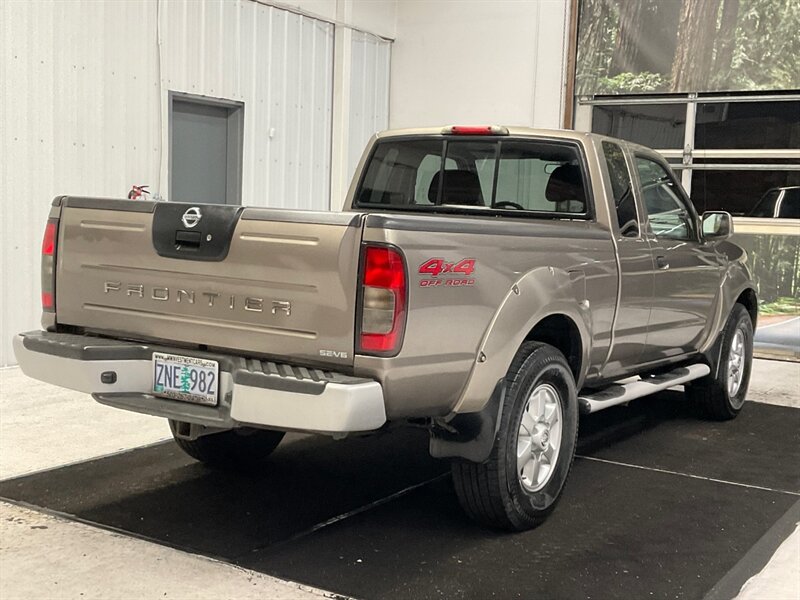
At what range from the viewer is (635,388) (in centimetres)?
512

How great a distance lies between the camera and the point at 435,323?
3.41 metres

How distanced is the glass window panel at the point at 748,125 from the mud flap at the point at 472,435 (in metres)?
8.06

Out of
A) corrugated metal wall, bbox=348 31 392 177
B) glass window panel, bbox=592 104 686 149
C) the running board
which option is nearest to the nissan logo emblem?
the running board

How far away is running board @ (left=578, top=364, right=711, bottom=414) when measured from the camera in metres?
4.55

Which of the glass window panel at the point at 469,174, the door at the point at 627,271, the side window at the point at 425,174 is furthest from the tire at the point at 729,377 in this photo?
the side window at the point at 425,174

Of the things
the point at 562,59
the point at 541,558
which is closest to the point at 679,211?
the point at 541,558

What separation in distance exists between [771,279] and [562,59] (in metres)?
3.79

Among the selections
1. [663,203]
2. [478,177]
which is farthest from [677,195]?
[478,177]

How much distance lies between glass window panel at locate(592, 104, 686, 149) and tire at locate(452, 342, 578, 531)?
7717 millimetres

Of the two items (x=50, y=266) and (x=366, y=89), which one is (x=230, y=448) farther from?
(x=366, y=89)

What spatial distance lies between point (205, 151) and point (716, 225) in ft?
20.0

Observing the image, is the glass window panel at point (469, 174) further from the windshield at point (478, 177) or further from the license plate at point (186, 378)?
the license plate at point (186, 378)

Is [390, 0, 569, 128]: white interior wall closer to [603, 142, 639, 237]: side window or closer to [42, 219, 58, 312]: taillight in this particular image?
[603, 142, 639, 237]: side window

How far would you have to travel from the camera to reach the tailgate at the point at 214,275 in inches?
130
